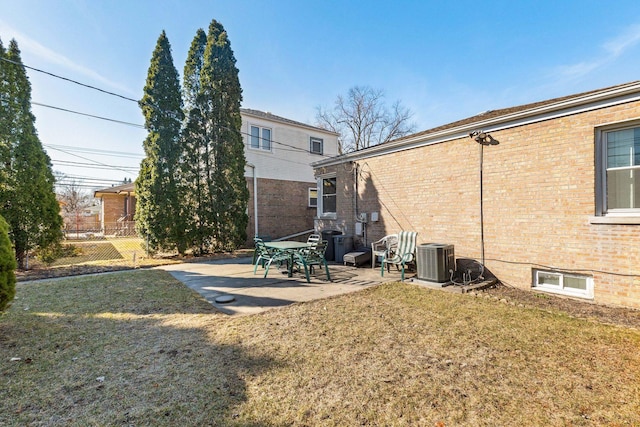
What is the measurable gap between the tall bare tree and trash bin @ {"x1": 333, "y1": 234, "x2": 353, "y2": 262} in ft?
Answer: 70.5

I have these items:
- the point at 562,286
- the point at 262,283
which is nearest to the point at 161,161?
the point at 262,283

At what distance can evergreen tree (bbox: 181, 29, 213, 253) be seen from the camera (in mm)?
11703

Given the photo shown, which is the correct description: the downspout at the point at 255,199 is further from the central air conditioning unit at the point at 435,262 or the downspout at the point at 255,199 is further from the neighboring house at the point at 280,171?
the central air conditioning unit at the point at 435,262

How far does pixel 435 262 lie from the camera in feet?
21.2

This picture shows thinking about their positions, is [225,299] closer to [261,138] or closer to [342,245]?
[342,245]

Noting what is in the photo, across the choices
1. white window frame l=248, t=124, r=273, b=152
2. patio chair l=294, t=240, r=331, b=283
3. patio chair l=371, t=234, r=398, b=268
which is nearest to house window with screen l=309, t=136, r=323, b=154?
white window frame l=248, t=124, r=273, b=152

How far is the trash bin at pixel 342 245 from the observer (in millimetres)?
9680

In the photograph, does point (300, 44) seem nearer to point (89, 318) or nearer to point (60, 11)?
point (60, 11)

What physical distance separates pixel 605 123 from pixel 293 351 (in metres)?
6.23

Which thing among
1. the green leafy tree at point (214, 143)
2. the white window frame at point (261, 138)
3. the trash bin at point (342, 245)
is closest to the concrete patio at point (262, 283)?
the trash bin at point (342, 245)

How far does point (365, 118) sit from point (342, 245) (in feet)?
77.1

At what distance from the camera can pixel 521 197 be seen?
239 inches

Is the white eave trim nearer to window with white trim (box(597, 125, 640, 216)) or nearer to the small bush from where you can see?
window with white trim (box(597, 125, 640, 216))

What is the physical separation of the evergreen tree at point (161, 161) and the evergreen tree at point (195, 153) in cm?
42
